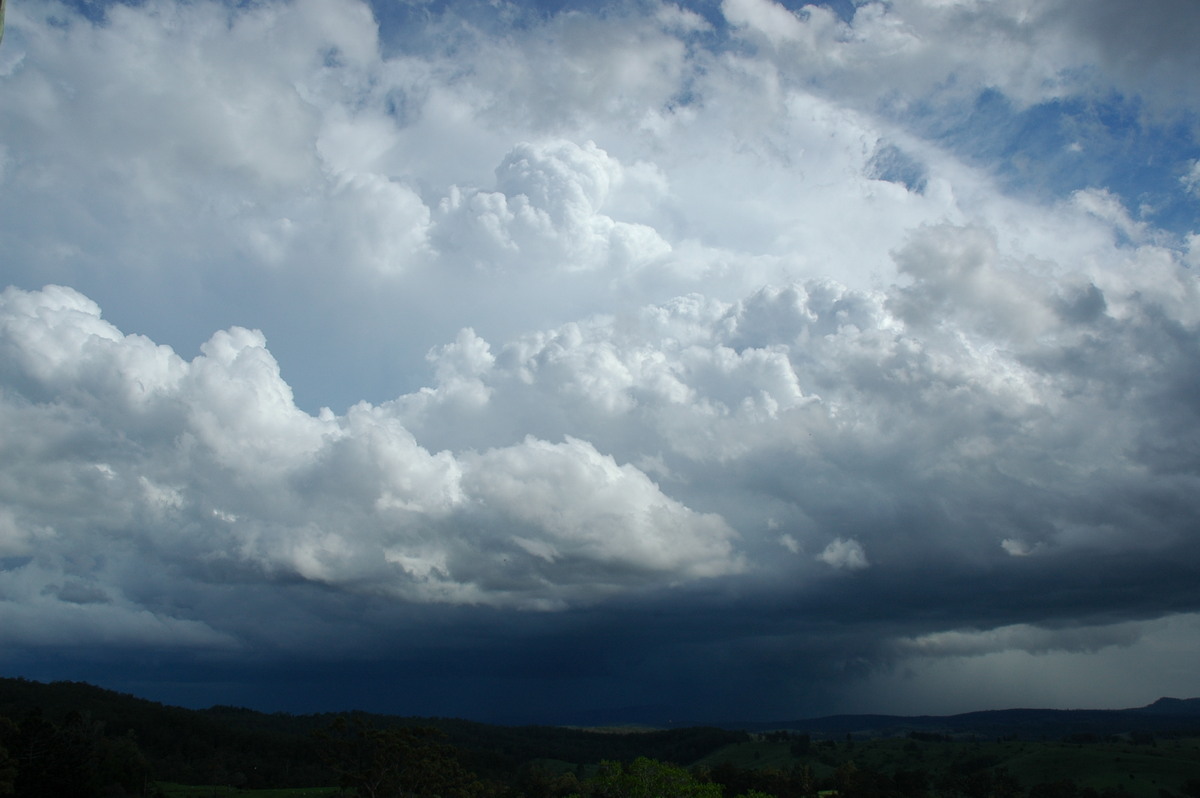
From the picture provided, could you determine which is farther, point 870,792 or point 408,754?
point 870,792

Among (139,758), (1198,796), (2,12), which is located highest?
(2,12)

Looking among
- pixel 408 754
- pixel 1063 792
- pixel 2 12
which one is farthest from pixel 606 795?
pixel 1063 792

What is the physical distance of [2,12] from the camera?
17.9 m

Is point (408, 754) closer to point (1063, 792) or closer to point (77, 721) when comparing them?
point (77, 721)

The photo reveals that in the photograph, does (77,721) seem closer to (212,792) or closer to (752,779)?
(212,792)

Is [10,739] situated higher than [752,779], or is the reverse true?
[10,739]

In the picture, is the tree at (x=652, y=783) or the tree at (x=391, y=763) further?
the tree at (x=391, y=763)

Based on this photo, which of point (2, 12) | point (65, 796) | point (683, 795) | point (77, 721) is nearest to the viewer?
point (2, 12)

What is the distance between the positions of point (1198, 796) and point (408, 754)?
205660mm

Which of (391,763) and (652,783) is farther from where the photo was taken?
(391,763)

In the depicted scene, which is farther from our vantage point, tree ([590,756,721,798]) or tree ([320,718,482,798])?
tree ([320,718,482,798])

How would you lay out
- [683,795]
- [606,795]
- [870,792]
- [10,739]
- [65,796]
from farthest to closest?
1. [870,792]
2. [65,796]
3. [10,739]
4. [606,795]
5. [683,795]

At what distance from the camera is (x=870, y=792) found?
6870 inches

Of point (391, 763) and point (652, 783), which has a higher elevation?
point (652, 783)
